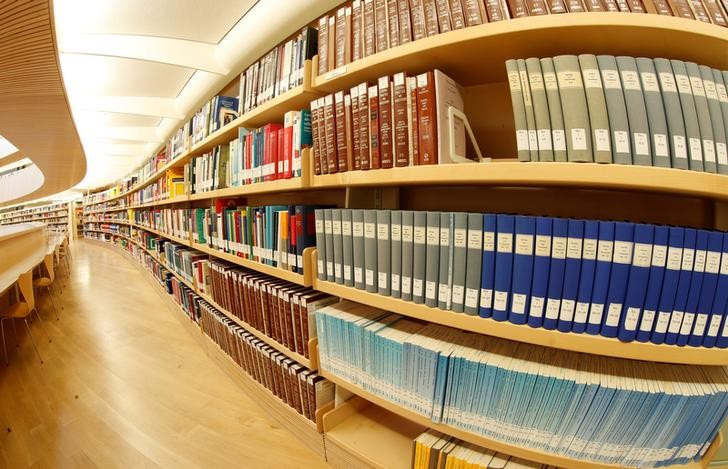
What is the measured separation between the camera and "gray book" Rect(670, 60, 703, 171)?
71cm

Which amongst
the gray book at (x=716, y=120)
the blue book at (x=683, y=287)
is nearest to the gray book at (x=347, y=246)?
the blue book at (x=683, y=287)

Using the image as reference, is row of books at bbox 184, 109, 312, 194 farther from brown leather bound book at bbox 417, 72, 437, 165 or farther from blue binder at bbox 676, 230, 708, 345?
blue binder at bbox 676, 230, 708, 345

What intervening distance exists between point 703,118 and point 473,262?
2.25ft

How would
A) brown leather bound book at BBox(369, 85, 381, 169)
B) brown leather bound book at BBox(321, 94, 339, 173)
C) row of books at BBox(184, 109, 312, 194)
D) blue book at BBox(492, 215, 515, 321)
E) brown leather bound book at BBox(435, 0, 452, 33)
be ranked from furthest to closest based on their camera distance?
1. row of books at BBox(184, 109, 312, 194)
2. brown leather bound book at BBox(321, 94, 339, 173)
3. brown leather bound book at BBox(369, 85, 381, 169)
4. brown leather bound book at BBox(435, 0, 452, 33)
5. blue book at BBox(492, 215, 515, 321)

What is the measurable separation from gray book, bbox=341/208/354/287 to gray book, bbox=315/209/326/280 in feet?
0.38

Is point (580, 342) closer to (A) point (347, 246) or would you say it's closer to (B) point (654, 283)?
(B) point (654, 283)

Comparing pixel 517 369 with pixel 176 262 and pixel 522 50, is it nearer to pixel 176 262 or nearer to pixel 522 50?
pixel 522 50

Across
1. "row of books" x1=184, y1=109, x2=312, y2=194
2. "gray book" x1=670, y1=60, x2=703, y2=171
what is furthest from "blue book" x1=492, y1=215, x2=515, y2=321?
"row of books" x1=184, y1=109, x2=312, y2=194

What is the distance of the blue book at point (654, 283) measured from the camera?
69 cm

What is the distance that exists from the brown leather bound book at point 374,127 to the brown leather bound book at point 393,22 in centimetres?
17

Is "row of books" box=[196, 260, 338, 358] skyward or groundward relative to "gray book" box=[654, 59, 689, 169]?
groundward


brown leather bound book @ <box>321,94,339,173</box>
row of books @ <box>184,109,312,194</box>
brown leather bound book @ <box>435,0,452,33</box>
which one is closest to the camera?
brown leather bound book @ <box>435,0,452,33</box>

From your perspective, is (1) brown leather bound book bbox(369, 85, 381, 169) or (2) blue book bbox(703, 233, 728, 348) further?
(1) brown leather bound book bbox(369, 85, 381, 169)

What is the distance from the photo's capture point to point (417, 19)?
0.95 m
